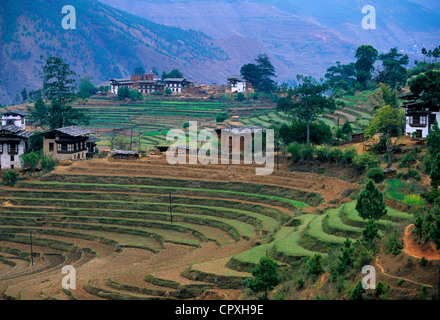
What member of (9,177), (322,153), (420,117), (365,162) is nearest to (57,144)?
(9,177)

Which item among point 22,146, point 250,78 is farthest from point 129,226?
point 250,78

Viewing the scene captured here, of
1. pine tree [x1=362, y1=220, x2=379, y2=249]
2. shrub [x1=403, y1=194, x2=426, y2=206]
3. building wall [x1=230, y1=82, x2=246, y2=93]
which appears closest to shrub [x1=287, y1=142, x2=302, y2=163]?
shrub [x1=403, y1=194, x2=426, y2=206]

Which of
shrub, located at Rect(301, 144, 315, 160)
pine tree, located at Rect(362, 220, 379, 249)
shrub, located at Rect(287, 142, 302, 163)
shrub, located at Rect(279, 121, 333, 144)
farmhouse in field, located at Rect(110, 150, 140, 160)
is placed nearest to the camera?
pine tree, located at Rect(362, 220, 379, 249)

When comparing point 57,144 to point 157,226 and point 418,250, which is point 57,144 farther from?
point 418,250

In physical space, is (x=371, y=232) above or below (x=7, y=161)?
above

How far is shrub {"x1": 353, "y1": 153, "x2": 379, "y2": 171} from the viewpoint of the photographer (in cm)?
4797

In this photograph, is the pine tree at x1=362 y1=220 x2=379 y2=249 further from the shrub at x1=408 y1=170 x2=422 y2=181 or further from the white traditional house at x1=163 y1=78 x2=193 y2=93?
the white traditional house at x1=163 y1=78 x2=193 y2=93

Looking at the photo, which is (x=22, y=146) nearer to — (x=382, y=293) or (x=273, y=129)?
(x=273, y=129)

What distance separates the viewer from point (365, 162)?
160 ft

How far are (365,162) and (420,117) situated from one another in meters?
8.49

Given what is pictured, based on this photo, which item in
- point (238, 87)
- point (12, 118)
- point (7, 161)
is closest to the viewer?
point (7, 161)

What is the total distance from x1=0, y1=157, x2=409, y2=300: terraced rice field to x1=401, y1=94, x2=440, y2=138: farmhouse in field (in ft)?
33.0

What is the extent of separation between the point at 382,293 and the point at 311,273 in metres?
5.30

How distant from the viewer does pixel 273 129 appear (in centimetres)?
6475
